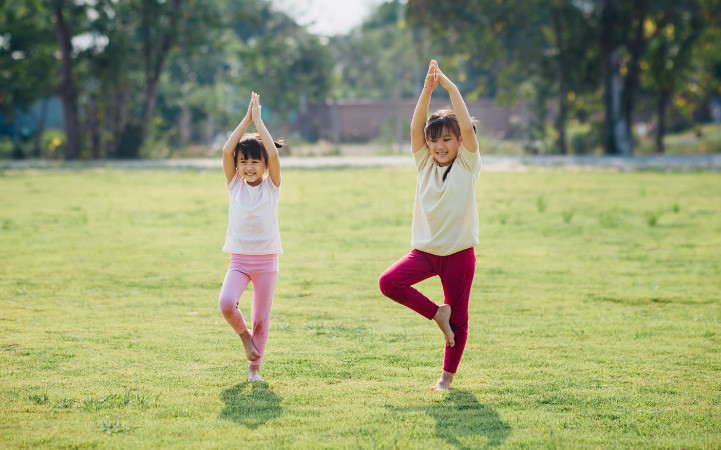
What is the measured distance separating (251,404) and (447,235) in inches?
55.2

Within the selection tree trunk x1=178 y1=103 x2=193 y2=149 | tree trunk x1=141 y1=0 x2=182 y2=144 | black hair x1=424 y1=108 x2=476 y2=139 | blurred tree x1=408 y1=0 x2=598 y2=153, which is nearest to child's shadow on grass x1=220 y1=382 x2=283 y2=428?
black hair x1=424 y1=108 x2=476 y2=139

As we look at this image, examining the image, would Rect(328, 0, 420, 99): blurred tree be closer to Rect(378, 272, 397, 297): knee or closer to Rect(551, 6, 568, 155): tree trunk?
Rect(551, 6, 568, 155): tree trunk

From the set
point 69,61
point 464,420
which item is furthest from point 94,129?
point 464,420

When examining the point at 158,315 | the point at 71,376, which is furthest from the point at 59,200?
the point at 71,376

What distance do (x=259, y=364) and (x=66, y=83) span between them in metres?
25.6

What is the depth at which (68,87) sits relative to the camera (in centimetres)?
→ 2784

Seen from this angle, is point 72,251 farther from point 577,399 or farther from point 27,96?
point 27,96

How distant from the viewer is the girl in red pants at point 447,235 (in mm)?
4508

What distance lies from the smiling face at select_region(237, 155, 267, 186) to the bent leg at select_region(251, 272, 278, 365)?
579 millimetres

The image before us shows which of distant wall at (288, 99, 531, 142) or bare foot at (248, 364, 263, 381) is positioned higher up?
distant wall at (288, 99, 531, 142)

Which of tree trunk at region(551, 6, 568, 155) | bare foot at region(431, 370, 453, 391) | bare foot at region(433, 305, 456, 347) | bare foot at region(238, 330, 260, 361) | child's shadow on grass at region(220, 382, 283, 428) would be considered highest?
tree trunk at region(551, 6, 568, 155)

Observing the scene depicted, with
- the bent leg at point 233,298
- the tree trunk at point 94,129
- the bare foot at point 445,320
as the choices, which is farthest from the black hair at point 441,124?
the tree trunk at point 94,129

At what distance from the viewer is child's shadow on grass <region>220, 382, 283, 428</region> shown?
4.02 metres

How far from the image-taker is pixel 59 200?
14984mm
